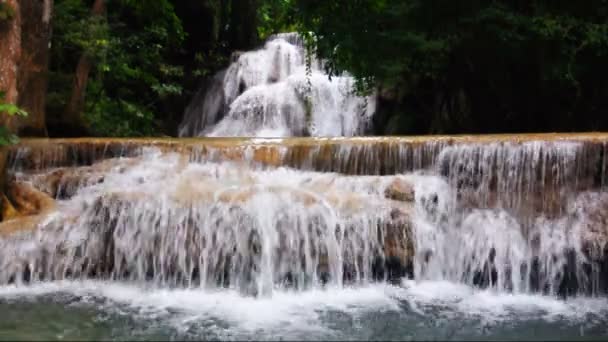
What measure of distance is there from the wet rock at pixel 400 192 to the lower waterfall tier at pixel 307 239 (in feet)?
0.04

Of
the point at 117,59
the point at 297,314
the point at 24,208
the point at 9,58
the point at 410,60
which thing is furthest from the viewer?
the point at 117,59

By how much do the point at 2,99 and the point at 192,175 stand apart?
2.36 metres

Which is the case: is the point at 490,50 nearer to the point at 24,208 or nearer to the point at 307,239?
the point at 307,239

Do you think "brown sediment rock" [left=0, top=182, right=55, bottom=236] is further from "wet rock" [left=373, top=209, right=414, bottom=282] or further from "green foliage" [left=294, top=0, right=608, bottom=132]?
"green foliage" [left=294, top=0, right=608, bottom=132]

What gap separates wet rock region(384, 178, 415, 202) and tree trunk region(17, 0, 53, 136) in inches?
205

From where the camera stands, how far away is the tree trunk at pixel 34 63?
781 cm

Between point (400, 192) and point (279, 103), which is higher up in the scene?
point (279, 103)

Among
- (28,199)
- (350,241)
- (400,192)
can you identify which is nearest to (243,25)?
(28,199)

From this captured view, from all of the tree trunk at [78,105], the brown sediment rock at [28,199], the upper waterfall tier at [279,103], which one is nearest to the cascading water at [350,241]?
the brown sediment rock at [28,199]

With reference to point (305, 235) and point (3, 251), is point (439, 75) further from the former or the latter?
point (3, 251)

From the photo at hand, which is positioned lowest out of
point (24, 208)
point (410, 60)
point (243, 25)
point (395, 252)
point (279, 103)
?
point (395, 252)

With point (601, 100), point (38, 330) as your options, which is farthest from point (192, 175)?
point (601, 100)

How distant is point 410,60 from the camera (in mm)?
9156

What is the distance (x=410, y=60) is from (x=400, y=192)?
12.3 feet
